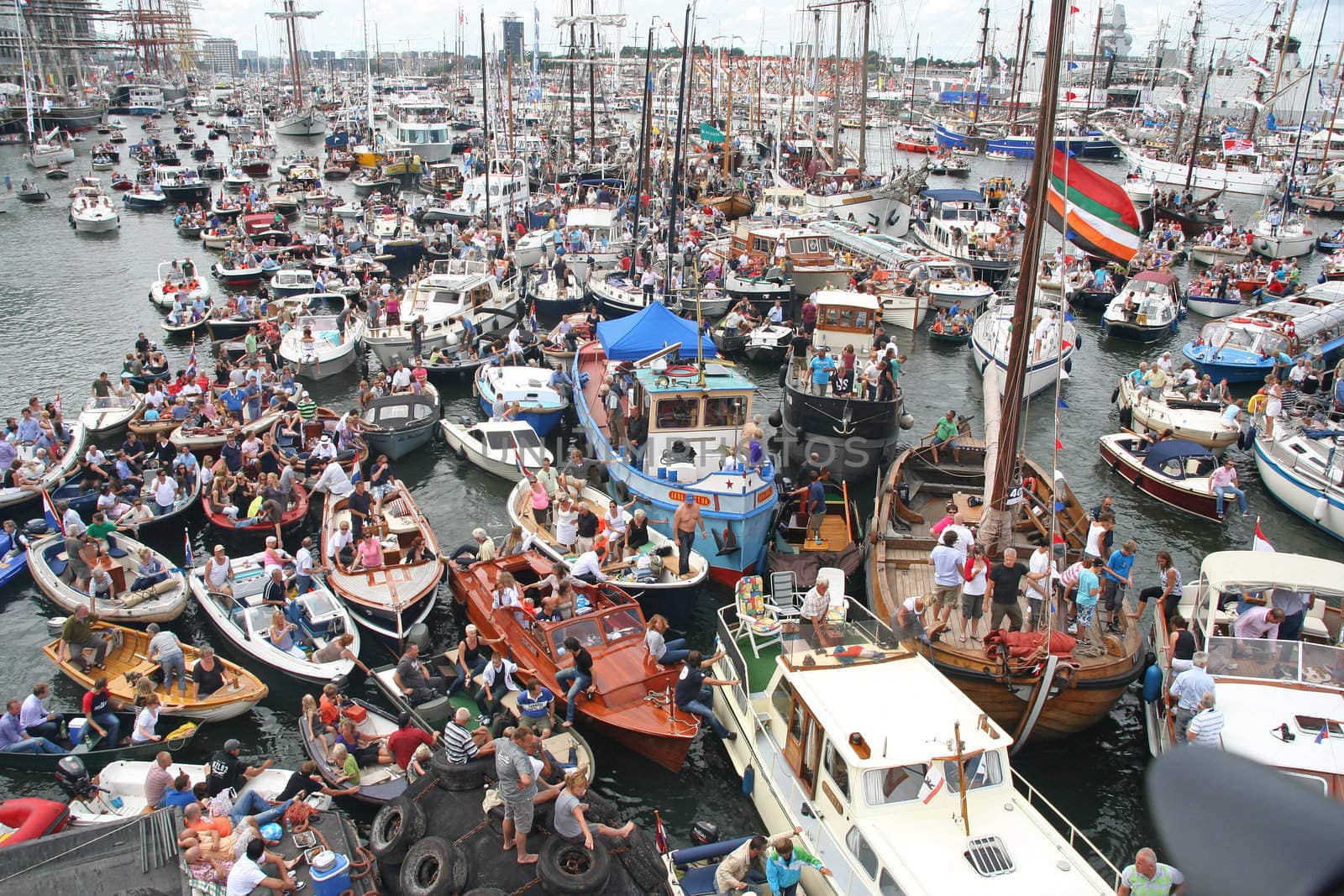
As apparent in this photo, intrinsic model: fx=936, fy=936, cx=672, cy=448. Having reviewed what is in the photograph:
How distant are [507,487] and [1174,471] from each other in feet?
53.0

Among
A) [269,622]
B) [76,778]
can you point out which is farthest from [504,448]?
[76,778]

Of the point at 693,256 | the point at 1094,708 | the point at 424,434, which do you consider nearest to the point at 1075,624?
the point at 1094,708

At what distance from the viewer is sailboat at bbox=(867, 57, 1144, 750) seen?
1238 cm

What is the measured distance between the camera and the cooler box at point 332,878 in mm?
10359

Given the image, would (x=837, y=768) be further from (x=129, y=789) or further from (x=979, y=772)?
(x=129, y=789)

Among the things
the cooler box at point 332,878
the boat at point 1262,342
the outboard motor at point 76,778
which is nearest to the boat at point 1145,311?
the boat at point 1262,342

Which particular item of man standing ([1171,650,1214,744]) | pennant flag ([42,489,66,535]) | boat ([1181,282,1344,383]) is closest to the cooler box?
man standing ([1171,650,1214,744])

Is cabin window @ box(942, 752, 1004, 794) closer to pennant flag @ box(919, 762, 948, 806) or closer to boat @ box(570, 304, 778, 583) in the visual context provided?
pennant flag @ box(919, 762, 948, 806)

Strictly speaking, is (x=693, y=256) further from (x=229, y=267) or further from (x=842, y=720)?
(x=842, y=720)

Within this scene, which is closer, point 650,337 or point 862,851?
point 862,851

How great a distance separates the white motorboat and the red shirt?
1.00m

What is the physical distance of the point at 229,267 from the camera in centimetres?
3941

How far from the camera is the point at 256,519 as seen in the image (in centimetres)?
1888

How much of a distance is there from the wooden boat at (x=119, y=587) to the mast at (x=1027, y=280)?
1384 cm
